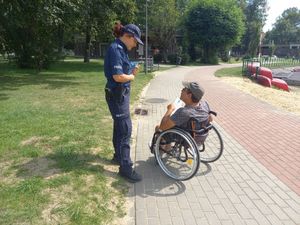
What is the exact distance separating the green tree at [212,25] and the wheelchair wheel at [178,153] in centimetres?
3444

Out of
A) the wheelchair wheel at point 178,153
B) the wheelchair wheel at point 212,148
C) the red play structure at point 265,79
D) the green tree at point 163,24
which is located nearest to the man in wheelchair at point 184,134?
the wheelchair wheel at point 178,153

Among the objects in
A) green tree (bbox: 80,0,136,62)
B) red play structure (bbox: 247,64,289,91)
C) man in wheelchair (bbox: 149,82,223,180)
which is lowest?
red play structure (bbox: 247,64,289,91)

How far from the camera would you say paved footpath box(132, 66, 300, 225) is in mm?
3500

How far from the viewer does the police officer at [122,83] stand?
391 centimetres

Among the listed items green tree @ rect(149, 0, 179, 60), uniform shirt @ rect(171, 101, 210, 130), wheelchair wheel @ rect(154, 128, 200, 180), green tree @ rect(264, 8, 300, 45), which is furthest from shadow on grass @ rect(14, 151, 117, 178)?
green tree @ rect(264, 8, 300, 45)

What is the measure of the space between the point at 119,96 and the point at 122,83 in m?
0.17

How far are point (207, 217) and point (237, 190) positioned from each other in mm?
818

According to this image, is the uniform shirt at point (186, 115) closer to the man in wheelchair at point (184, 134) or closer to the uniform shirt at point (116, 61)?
the man in wheelchair at point (184, 134)

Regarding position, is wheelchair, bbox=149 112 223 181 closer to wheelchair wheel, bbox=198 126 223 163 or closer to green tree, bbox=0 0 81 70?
wheelchair wheel, bbox=198 126 223 163

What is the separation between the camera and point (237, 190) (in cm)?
411

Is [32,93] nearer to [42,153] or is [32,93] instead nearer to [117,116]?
[42,153]

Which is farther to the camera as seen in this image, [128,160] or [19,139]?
[19,139]

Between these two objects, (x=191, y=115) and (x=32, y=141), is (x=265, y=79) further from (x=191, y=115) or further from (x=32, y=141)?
(x=32, y=141)

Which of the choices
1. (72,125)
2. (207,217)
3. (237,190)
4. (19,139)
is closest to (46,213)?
(207,217)
